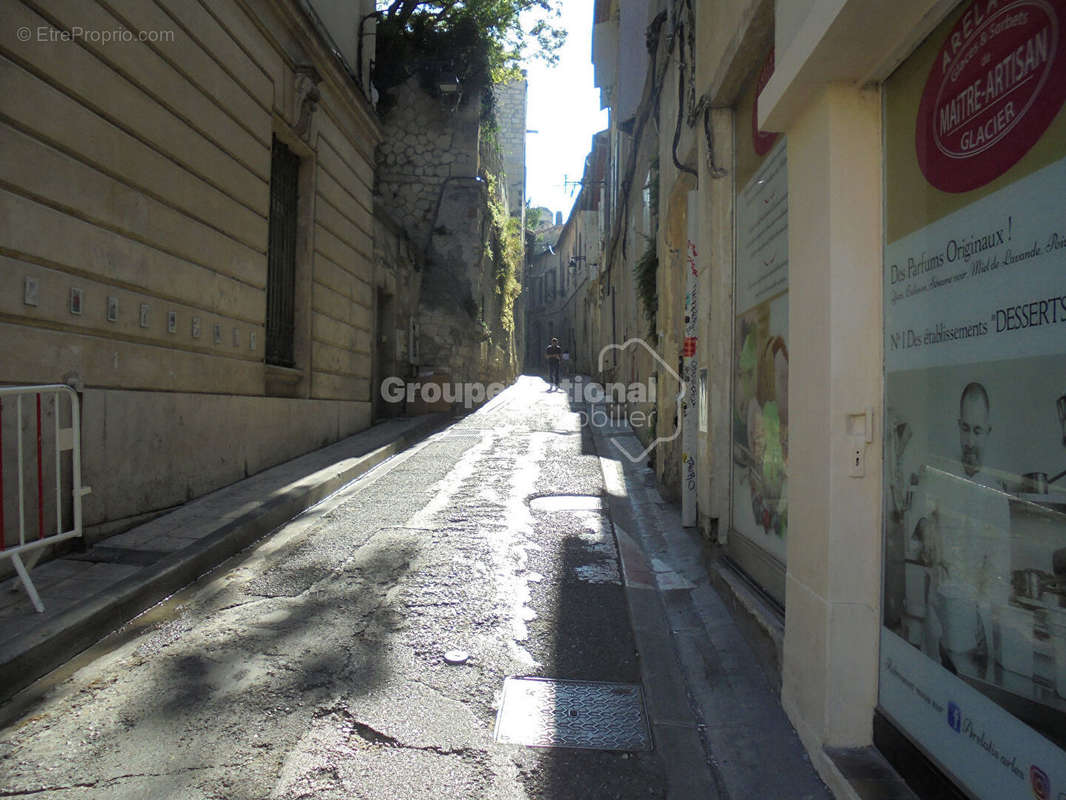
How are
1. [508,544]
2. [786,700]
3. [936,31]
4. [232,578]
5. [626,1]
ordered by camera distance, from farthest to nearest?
[626,1]
[508,544]
[232,578]
[786,700]
[936,31]

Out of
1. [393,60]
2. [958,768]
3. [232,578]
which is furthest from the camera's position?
[393,60]

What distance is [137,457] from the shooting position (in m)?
5.74

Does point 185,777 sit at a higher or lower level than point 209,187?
lower

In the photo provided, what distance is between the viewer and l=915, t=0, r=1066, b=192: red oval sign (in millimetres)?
1827

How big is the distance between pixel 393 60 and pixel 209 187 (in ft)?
38.3

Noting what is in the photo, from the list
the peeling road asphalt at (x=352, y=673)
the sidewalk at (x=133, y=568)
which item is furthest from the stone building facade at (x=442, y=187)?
the peeling road asphalt at (x=352, y=673)

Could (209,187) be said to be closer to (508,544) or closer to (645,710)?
(508,544)

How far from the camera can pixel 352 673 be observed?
136 inches

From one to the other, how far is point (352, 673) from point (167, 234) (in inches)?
180

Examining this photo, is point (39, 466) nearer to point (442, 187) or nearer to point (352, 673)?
point (352, 673)

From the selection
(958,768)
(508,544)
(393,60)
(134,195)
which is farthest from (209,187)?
(393,60)

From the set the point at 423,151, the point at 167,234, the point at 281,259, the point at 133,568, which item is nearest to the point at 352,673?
the point at 133,568

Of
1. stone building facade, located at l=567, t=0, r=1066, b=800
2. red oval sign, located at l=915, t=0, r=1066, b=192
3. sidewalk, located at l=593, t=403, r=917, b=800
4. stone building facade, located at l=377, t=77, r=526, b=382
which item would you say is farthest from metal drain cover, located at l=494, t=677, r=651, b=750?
stone building facade, located at l=377, t=77, r=526, b=382

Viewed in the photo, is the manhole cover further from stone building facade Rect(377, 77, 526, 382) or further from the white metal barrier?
stone building facade Rect(377, 77, 526, 382)
